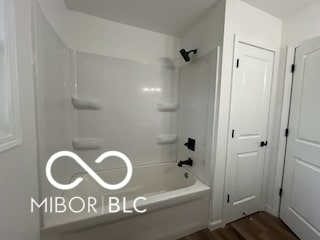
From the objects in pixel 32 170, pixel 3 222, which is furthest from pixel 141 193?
pixel 3 222

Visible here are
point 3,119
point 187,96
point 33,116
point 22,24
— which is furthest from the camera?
point 187,96

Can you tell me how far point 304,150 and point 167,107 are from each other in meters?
1.54

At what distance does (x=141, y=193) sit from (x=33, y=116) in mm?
1588

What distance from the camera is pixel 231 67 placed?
1.50m

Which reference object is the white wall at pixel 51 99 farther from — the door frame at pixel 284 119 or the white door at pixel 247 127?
the door frame at pixel 284 119

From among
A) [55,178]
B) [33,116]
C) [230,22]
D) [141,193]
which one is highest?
[230,22]

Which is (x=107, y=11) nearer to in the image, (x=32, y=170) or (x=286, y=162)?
(x=32, y=170)

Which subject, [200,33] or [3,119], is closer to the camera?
[3,119]

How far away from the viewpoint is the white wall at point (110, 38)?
164 centimetres

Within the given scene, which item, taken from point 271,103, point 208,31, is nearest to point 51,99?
point 208,31

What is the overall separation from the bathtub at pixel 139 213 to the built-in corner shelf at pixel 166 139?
37 cm

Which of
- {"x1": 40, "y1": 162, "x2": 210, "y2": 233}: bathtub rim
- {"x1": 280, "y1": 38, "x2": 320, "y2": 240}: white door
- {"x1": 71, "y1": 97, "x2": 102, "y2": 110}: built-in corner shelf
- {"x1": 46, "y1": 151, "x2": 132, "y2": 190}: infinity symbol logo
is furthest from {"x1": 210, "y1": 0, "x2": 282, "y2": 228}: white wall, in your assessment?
{"x1": 71, "y1": 97, "x2": 102, "y2": 110}: built-in corner shelf

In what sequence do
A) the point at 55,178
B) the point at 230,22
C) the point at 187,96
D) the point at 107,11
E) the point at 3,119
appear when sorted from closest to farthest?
the point at 3,119 < the point at 55,178 < the point at 230,22 < the point at 107,11 < the point at 187,96

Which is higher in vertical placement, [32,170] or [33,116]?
[33,116]
